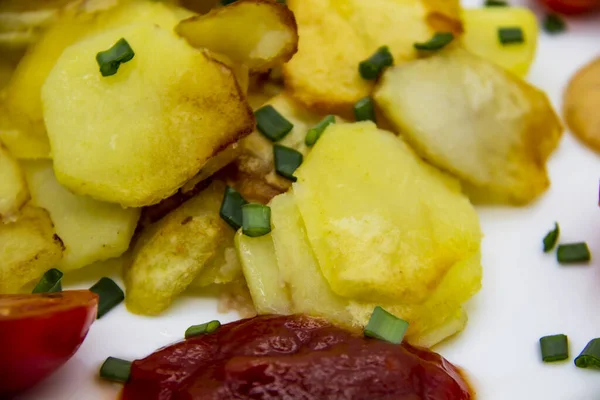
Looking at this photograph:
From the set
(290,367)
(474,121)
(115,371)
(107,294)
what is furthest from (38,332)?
(474,121)

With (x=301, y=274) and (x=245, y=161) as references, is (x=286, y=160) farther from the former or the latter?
(x=301, y=274)

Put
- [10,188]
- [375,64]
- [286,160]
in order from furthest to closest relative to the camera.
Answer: [375,64], [286,160], [10,188]

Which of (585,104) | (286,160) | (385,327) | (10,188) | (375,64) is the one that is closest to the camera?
(385,327)

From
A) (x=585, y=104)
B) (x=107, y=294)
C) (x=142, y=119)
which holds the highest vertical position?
(x=142, y=119)

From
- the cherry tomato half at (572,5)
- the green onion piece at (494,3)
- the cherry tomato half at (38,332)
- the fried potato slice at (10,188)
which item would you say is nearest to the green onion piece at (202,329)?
the cherry tomato half at (38,332)

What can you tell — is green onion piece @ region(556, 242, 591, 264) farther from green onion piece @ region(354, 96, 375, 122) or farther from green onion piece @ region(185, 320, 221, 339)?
green onion piece @ region(185, 320, 221, 339)

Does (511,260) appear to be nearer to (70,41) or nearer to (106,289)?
(106,289)
